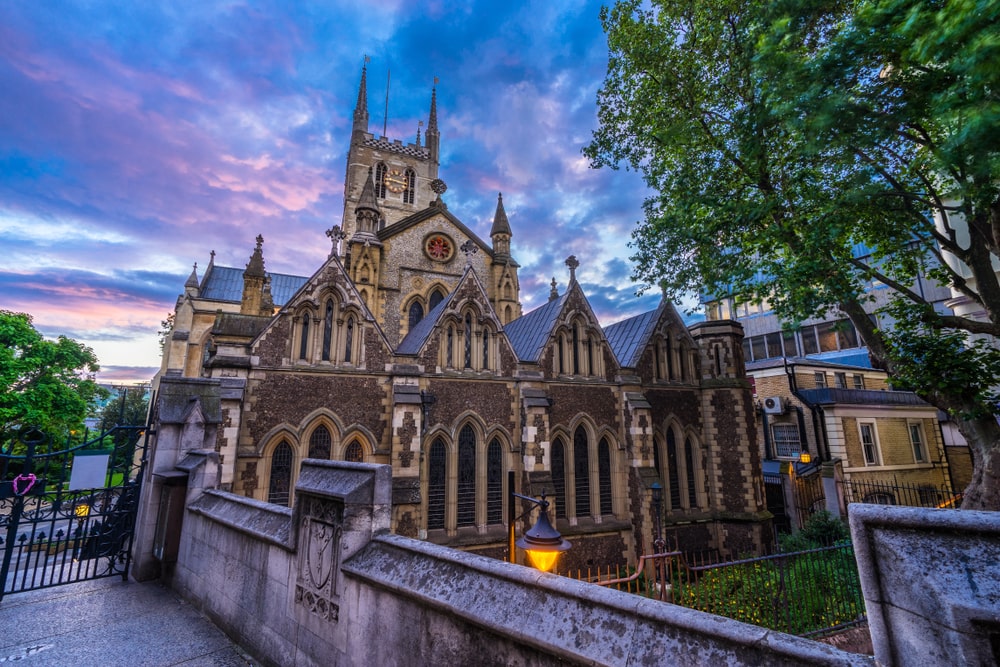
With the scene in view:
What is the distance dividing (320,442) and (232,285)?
3210 cm

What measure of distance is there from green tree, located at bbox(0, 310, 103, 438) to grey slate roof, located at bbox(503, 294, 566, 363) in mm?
27118

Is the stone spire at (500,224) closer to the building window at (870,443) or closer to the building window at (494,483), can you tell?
the building window at (494,483)

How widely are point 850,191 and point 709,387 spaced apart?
921 centimetres

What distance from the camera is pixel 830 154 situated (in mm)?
10281

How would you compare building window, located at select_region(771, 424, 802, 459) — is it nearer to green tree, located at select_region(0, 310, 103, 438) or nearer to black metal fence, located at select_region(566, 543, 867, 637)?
black metal fence, located at select_region(566, 543, 867, 637)

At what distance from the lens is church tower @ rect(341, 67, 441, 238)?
33.3 metres

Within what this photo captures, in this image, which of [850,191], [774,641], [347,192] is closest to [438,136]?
[347,192]

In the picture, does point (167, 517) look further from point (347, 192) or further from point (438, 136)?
point (438, 136)

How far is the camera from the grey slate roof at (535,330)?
1516cm

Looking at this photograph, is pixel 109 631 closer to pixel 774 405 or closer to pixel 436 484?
pixel 436 484

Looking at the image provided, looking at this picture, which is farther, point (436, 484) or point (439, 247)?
point (439, 247)

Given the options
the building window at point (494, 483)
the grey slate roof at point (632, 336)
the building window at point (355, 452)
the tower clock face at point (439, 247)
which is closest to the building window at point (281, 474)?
the building window at point (355, 452)

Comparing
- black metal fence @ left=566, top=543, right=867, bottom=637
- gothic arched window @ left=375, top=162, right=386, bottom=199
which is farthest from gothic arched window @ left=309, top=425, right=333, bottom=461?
gothic arched window @ left=375, top=162, right=386, bottom=199

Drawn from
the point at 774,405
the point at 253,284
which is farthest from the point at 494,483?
the point at 774,405
